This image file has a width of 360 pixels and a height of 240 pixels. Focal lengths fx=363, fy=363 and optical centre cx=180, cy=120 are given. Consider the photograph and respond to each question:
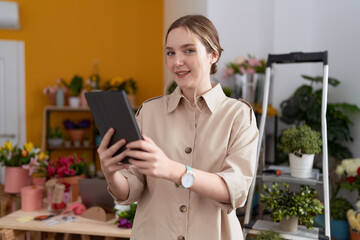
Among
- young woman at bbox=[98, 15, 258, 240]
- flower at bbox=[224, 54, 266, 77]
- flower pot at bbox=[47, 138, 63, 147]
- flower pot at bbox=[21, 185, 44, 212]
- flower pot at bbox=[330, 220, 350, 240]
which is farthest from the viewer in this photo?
flower pot at bbox=[47, 138, 63, 147]

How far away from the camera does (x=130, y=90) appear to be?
5336 millimetres

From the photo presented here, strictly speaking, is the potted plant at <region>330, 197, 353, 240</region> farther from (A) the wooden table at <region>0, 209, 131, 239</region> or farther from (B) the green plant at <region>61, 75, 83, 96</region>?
(B) the green plant at <region>61, 75, 83, 96</region>

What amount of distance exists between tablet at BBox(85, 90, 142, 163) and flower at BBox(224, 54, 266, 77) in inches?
110

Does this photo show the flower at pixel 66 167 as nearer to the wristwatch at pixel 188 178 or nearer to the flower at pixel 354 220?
the wristwatch at pixel 188 178

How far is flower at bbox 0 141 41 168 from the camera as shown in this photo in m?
2.71

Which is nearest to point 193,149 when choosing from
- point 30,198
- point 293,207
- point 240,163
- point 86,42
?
point 240,163

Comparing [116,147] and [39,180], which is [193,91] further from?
[39,180]

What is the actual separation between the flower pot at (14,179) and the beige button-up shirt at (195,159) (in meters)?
1.84

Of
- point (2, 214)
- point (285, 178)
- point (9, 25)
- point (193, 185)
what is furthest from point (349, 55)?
point (9, 25)

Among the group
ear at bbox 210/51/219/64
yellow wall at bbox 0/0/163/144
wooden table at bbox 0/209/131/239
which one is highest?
yellow wall at bbox 0/0/163/144

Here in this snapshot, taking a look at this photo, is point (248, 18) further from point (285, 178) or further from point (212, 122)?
point (212, 122)

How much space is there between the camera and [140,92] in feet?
18.0

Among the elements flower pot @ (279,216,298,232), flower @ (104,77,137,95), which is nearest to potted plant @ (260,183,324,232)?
flower pot @ (279,216,298,232)

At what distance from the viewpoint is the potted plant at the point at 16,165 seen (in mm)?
2715
